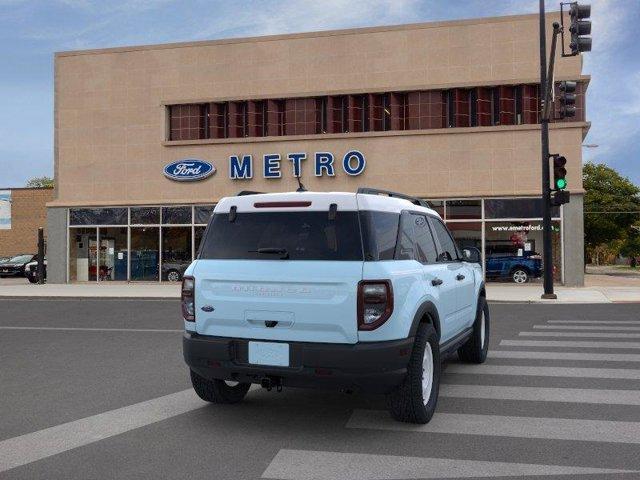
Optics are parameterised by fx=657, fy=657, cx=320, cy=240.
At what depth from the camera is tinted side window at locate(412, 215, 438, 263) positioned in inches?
230

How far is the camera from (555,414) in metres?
5.58

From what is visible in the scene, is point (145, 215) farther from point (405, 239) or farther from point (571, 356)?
point (405, 239)

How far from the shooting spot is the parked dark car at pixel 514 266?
24047 mm

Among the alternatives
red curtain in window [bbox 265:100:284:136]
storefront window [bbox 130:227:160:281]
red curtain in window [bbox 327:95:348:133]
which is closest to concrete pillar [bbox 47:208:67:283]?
storefront window [bbox 130:227:160:281]

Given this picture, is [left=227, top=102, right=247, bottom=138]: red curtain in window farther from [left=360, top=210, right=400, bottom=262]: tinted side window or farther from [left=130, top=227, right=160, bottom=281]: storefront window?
[left=360, top=210, right=400, bottom=262]: tinted side window

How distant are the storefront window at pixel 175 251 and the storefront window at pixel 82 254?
340 centimetres

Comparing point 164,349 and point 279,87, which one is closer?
point 164,349

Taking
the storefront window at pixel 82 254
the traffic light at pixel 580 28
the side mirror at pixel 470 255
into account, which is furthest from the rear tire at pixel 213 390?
the storefront window at pixel 82 254

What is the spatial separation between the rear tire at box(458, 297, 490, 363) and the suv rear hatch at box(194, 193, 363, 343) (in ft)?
11.2

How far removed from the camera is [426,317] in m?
5.52

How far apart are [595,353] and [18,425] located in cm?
693

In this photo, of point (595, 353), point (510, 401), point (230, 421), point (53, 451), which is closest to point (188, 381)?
point (230, 421)

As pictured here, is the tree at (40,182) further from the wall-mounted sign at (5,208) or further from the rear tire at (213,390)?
the rear tire at (213,390)

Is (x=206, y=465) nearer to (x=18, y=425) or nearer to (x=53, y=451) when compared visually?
(x=53, y=451)
